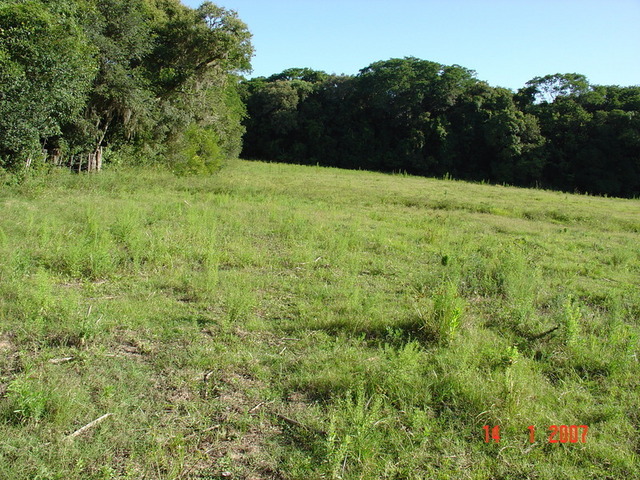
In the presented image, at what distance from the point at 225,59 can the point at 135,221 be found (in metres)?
12.1

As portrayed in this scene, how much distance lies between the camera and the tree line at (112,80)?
993 cm

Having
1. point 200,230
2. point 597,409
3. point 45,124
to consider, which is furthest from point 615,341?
point 45,124

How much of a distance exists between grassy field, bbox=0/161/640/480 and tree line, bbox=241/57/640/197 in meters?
23.8

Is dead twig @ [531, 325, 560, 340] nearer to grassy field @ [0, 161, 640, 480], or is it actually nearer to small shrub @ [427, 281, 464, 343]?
grassy field @ [0, 161, 640, 480]

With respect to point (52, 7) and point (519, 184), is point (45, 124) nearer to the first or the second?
point (52, 7)

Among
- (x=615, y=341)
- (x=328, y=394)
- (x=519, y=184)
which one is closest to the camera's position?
(x=328, y=394)

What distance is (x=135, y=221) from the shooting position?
7.76m

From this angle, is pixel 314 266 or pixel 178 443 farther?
pixel 314 266

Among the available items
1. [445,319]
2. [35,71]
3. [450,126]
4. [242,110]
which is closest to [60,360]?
[445,319]

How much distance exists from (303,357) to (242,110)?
2778cm
